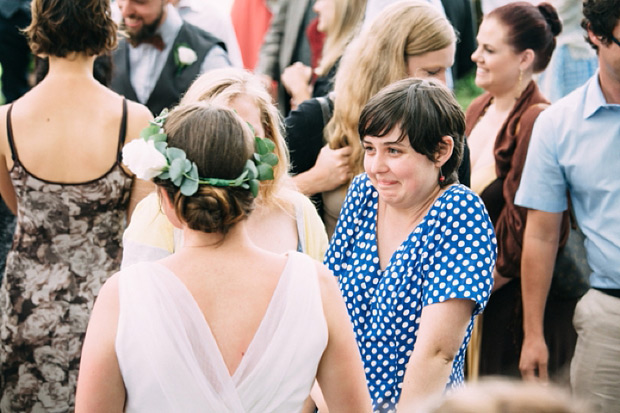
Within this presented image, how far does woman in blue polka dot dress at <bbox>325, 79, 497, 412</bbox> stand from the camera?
2.46 metres

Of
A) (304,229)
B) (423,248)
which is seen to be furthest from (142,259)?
(423,248)

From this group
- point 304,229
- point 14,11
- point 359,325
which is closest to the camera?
point 359,325

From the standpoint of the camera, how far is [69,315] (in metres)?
3.52

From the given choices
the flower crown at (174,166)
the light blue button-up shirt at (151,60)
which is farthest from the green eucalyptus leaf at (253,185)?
the light blue button-up shirt at (151,60)

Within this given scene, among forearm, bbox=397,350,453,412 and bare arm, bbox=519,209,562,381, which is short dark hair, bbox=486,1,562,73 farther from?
forearm, bbox=397,350,453,412

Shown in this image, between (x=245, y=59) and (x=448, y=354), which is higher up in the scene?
(x=448, y=354)

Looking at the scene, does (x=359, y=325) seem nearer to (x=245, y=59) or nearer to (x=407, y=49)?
(x=407, y=49)

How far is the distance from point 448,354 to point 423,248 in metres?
0.32

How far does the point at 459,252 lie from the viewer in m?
2.49

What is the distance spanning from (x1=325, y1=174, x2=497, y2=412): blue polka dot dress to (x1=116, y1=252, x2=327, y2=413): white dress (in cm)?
54

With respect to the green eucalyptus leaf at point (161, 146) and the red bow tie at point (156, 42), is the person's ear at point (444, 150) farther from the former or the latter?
the red bow tie at point (156, 42)

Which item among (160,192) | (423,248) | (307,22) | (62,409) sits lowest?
(62,409)

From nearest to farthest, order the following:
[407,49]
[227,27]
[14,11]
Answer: [407,49] → [14,11] → [227,27]

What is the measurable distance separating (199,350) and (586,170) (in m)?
2.07
